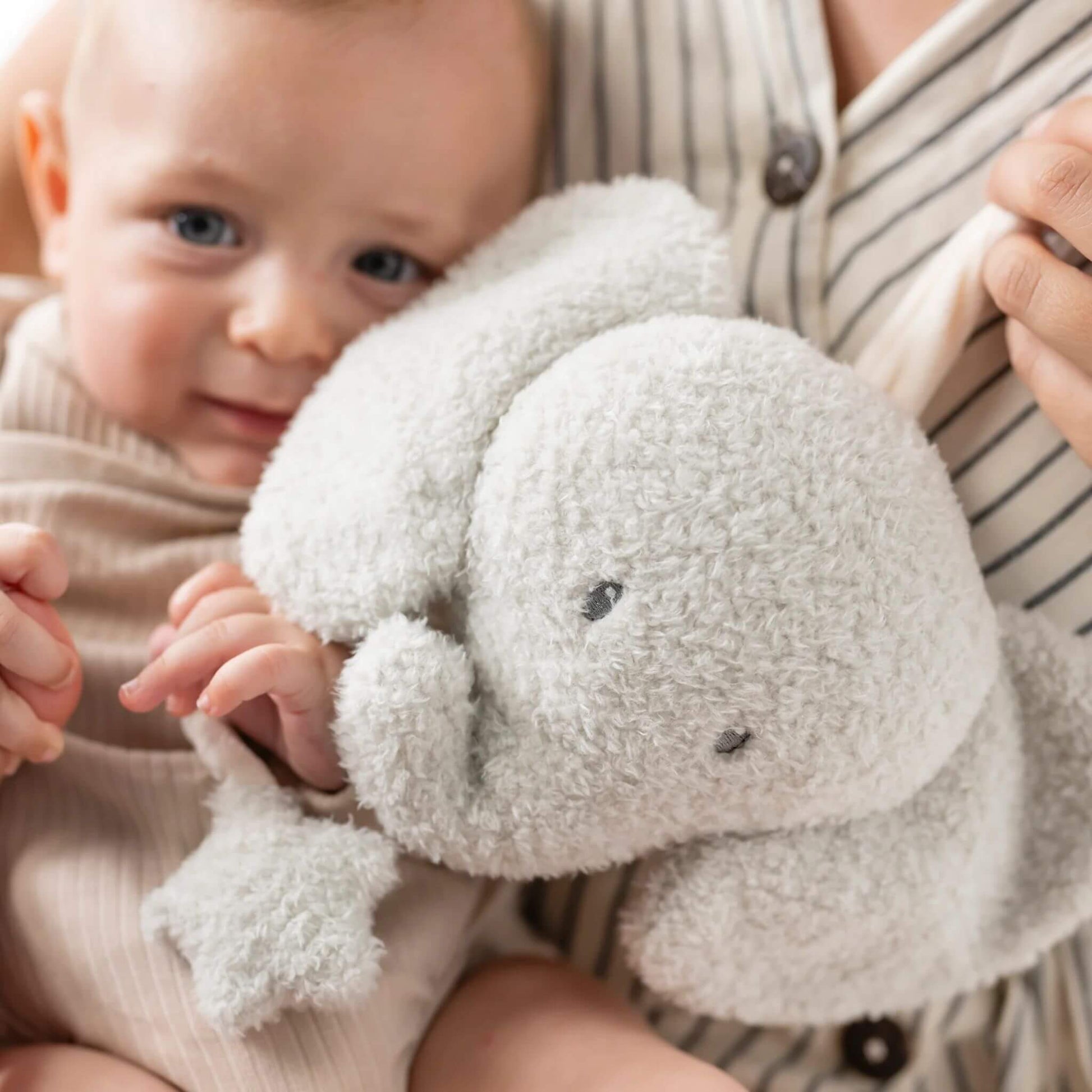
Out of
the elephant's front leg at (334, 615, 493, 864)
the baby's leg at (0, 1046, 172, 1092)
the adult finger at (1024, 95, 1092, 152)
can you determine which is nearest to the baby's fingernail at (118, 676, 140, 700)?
the elephant's front leg at (334, 615, 493, 864)

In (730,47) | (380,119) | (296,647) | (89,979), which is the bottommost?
(89,979)

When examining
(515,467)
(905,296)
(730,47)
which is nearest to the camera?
(515,467)

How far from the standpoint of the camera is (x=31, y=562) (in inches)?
23.7

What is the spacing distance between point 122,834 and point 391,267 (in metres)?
0.45

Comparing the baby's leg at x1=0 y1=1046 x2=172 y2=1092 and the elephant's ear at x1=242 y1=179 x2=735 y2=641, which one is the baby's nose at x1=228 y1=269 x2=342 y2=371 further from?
the baby's leg at x1=0 y1=1046 x2=172 y2=1092

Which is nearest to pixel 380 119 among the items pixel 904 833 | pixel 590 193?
pixel 590 193

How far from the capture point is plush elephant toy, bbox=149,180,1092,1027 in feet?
1.68

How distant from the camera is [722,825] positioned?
1.89ft

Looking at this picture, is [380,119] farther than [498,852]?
Yes

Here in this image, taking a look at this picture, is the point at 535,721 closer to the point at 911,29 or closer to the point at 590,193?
the point at 590,193

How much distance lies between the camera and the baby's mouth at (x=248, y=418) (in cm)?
81

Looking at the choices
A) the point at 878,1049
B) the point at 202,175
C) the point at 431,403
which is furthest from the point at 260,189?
the point at 878,1049

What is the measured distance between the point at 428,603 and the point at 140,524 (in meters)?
0.32

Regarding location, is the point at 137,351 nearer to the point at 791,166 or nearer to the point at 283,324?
the point at 283,324
